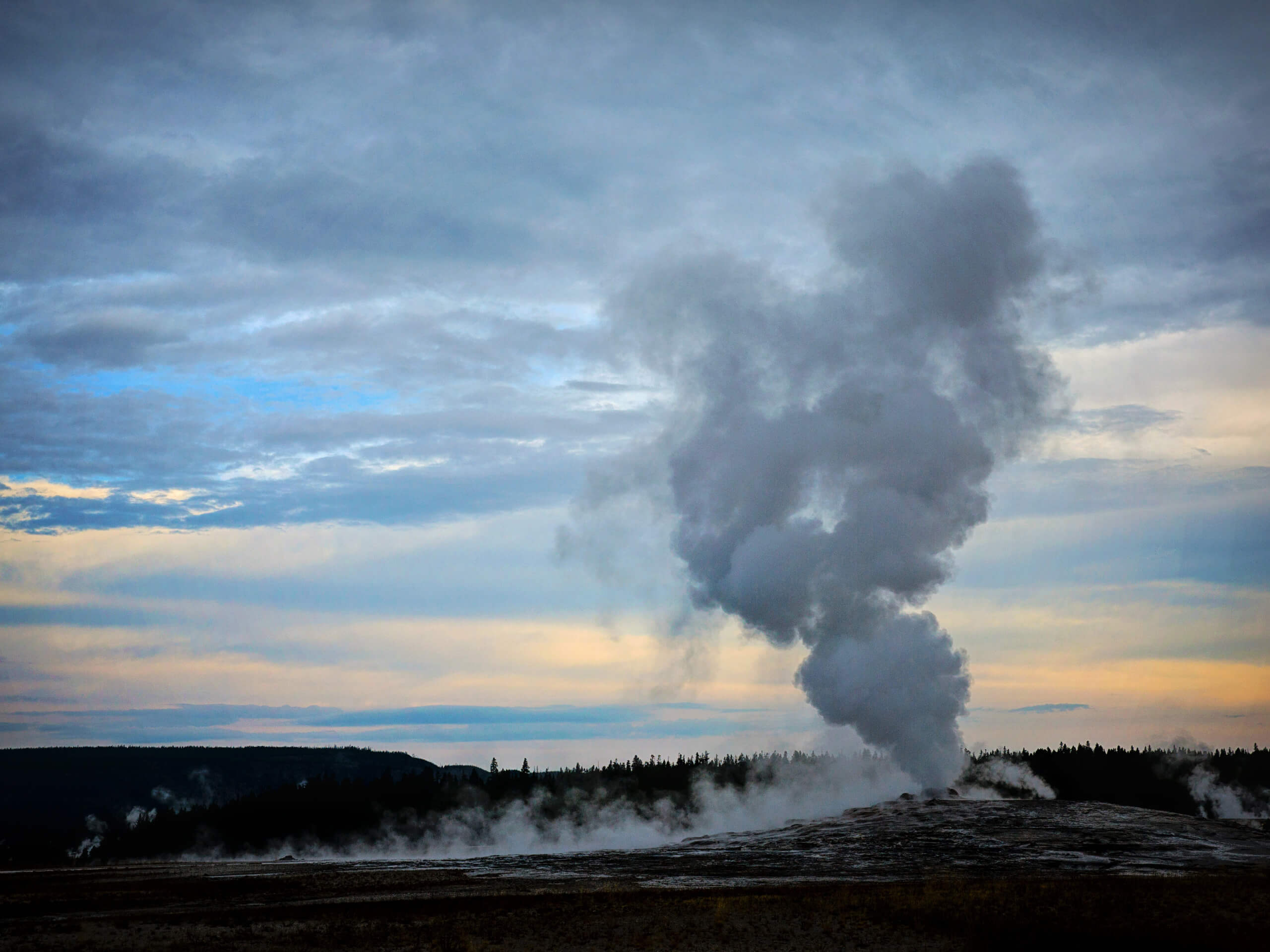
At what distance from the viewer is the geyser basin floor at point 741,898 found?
43.4 m

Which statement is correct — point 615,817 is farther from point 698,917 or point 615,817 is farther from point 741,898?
point 698,917

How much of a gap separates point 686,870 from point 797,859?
9.42 m

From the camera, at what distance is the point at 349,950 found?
1651 inches

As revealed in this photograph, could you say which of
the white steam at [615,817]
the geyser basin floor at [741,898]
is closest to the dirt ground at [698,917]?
the geyser basin floor at [741,898]

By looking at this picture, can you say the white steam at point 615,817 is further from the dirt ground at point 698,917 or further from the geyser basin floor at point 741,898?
the dirt ground at point 698,917

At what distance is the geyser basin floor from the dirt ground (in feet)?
0.47

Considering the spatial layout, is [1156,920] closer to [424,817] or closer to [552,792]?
[424,817]

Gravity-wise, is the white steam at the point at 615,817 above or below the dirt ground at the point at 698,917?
below

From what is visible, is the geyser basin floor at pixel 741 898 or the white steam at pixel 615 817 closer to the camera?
the geyser basin floor at pixel 741 898

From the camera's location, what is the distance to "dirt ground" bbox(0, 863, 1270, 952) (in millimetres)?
42625

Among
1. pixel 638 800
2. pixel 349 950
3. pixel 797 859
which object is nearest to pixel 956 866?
pixel 797 859

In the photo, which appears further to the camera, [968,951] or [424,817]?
[424,817]

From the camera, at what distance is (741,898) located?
50844 millimetres

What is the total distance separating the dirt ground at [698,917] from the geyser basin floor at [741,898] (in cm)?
14
